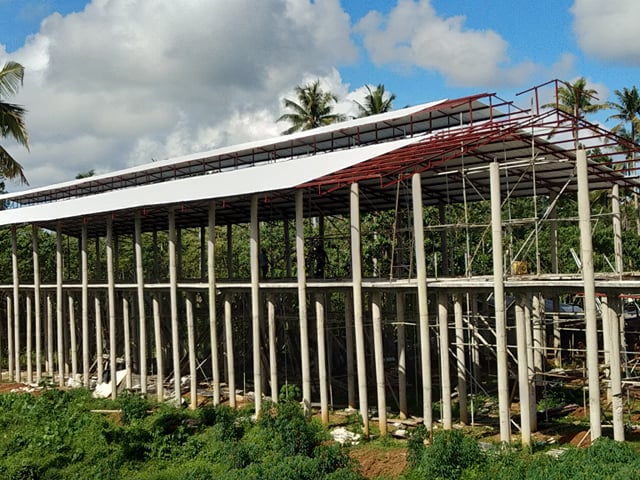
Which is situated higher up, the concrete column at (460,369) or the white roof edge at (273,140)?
the white roof edge at (273,140)

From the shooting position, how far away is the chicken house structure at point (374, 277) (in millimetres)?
17328

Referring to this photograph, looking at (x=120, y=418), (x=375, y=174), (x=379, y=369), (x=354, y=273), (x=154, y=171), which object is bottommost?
(x=120, y=418)

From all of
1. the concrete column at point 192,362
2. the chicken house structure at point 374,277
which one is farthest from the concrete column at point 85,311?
the concrete column at point 192,362

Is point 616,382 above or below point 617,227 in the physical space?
below

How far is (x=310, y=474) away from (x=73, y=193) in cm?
2431

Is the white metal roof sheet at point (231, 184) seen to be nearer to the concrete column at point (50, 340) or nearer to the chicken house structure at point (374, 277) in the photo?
the chicken house structure at point (374, 277)

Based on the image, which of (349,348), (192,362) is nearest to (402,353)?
(349,348)

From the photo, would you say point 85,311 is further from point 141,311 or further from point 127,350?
point 141,311

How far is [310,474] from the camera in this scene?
14836 mm

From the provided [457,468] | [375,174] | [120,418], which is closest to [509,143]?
[375,174]

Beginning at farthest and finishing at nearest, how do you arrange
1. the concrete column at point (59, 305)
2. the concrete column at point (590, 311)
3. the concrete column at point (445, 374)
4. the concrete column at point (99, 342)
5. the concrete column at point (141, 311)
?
1. the concrete column at point (59, 305)
2. the concrete column at point (99, 342)
3. the concrete column at point (141, 311)
4. the concrete column at point (445, 374)
5. the concrete column at point (590, 311)

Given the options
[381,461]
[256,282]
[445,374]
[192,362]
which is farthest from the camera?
[192,362]

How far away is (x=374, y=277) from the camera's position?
22812mm

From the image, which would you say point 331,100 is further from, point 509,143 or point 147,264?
point 509,143
